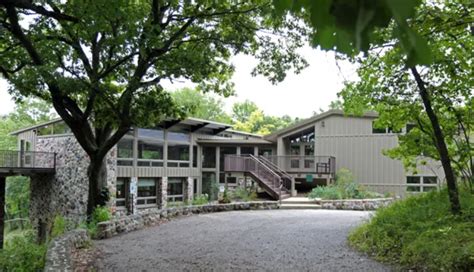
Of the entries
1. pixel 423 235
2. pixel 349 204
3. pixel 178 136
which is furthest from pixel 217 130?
pixel 423 235

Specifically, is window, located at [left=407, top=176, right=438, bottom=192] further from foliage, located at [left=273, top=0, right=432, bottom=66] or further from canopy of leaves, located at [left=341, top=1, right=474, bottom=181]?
foliage, located at [left=273, top=0, right=432, bottom=66]

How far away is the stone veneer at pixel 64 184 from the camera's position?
19.3 metres

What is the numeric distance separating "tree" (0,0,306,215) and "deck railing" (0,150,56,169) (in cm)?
804

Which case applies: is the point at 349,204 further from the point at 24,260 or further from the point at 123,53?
the point at 24,260

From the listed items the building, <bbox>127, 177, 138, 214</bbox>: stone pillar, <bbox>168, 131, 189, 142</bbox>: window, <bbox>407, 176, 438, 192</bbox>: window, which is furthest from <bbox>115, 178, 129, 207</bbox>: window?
<bbox>407, 176, 438, 192</bbox>: window

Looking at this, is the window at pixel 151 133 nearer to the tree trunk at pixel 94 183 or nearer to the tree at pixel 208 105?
the tree trunk at pixel 94 183

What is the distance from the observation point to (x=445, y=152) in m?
7.75

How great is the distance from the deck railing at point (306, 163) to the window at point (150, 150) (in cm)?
605

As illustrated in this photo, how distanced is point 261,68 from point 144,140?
35.0ft

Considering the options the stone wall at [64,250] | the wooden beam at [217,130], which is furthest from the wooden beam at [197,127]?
the stone wall at [64,250]

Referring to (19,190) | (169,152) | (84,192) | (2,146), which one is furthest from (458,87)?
(2,146)

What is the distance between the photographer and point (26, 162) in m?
20.1

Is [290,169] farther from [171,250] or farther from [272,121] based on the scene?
[272,121]

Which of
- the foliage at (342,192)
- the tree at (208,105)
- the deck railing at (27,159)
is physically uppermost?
the tree at (208,105)
